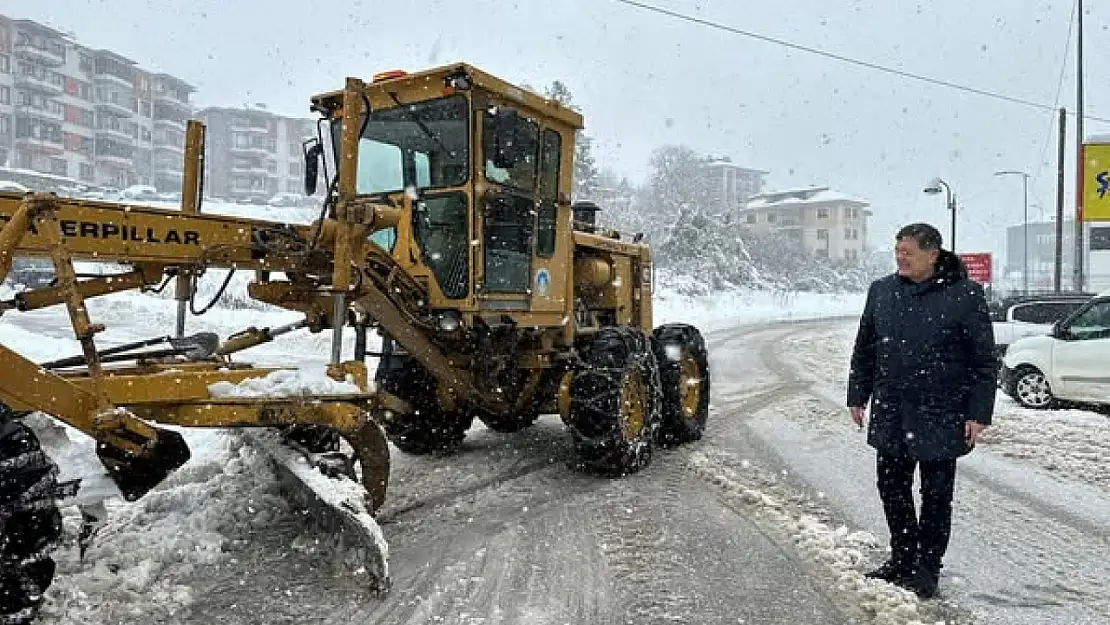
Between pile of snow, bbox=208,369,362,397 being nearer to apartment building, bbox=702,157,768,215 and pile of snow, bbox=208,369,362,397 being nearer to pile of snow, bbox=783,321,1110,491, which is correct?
pile of snow, bbox=783,321,1110,491

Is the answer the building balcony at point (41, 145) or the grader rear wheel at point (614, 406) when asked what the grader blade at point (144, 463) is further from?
the building balcony at point (41, 145)

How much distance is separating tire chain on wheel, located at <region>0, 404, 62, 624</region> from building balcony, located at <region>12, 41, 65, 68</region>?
67.5m

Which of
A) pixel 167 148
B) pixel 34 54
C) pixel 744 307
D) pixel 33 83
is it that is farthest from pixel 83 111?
pixel 744 307

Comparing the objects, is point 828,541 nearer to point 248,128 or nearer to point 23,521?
point 23,521

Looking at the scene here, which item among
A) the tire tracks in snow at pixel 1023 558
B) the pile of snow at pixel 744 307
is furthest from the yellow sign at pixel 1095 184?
the tire tracks in snow at pixel 1023 558

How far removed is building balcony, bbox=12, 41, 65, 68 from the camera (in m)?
58.7

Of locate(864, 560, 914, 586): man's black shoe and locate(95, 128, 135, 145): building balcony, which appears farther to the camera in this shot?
locate(95, 128, 135, 145): building balcony

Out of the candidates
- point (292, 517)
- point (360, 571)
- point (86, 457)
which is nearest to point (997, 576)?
point (360, 571)

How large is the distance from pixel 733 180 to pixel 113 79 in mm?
62047

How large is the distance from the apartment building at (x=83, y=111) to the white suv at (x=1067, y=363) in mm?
62726

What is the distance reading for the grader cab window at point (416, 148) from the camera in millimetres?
5703

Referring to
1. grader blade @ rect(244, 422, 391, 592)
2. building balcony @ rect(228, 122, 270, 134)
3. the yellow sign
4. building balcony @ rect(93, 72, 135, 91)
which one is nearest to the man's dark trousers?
grader blade @ rect(244, 422, 391, 592)

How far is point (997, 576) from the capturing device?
4.24 metres

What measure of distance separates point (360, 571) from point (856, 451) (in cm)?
495
